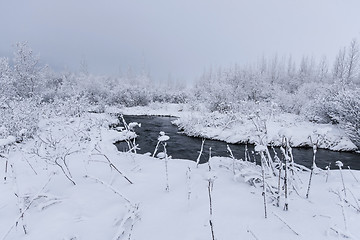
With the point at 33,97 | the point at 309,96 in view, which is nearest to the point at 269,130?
the point at 309,96

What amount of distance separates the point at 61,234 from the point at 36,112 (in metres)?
12.5

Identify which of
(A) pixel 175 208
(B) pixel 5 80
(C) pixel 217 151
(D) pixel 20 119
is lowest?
(C) pixel 217 151

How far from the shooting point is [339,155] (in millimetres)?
10148

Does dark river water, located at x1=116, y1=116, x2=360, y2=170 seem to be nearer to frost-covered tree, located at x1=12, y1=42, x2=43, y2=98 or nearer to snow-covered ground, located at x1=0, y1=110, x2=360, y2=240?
snow-covered ground, located at x1=0, y1=110, x2=360, y2=240

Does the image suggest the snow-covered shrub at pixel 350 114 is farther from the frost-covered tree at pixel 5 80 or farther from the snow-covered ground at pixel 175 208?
the frost-covered tree at pixel 5 80

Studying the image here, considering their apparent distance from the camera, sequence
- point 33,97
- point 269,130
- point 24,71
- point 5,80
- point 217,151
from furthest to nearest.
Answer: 1. point 24,71
2. point 33,97
3. point 5,80
4. point 269,130
5. point 217,151

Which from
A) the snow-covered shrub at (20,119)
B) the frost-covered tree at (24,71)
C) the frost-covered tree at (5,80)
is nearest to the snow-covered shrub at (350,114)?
the snow-covered shrub at (20,119)

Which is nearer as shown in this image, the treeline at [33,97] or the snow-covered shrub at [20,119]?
the snow-covered shrub at [20,119]

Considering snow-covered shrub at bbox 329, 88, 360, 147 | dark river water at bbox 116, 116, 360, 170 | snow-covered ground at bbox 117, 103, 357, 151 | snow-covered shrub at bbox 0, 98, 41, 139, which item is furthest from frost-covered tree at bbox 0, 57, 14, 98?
snow-covered shrub at bbox 329, 88, 360, 147

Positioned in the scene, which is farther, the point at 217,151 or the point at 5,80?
the point at 5,80

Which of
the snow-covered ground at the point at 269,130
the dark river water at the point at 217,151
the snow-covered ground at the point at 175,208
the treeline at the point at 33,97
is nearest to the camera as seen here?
the snow-covered ground at the point at 175,208

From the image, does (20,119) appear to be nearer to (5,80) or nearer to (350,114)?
(5,80)

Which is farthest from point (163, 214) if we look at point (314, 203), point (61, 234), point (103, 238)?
point (314, 203)

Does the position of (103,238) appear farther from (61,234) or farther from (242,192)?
(242,192)
